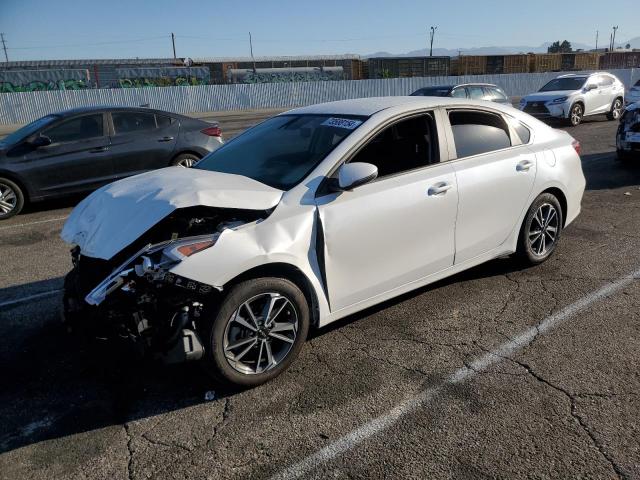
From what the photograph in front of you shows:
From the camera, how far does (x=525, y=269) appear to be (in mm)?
5180

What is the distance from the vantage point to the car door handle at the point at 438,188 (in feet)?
13.2

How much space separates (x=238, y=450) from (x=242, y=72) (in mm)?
45563

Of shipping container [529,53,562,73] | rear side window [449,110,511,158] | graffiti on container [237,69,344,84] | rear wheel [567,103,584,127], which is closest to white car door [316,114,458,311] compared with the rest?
rear side window [449,110,511,158]

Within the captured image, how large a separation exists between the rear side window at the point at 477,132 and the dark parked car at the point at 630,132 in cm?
630

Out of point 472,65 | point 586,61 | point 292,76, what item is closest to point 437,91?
point 292,76

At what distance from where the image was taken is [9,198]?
808 centimetres

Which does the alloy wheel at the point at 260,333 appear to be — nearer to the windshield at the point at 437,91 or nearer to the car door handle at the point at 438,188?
the car door handle at the point at 438,188

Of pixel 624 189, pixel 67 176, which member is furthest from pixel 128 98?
pixel 624 189

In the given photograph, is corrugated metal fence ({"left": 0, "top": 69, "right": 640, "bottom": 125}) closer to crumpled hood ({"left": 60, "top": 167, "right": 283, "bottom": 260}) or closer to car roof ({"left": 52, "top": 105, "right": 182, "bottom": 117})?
car roof ({"left": 52, "top": 105, "right": 182, "bottom": 117})

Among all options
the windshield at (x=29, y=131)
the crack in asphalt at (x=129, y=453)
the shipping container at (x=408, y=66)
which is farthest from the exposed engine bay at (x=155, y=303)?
the shipping container at (x=408, y=66)

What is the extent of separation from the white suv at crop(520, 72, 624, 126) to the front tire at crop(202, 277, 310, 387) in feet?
53.9

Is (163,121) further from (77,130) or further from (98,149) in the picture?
(77,130)

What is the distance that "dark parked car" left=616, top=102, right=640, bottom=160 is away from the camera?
9.62 meters

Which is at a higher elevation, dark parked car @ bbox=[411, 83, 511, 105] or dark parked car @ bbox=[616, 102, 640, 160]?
dark parked car @ bbox=[411, 83, 511, 105]
